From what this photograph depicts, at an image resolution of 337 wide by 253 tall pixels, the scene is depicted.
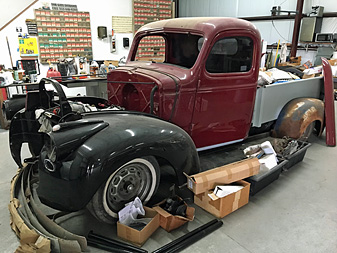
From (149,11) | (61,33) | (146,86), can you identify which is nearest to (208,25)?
(146,86)

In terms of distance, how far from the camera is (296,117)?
11.9 feet

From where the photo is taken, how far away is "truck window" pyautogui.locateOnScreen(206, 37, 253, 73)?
281 centimetres

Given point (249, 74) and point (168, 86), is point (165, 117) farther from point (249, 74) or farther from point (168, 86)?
point (249, 74)

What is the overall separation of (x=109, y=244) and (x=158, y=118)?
1141 mm

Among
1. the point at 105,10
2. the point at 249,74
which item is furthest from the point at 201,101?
the point at 105,10

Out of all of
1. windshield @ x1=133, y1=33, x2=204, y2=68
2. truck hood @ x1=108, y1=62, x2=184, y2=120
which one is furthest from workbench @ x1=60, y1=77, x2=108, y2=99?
windshield @ x1=133, y1=33, x2=204, y2=68

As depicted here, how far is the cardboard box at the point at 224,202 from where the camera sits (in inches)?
91.4

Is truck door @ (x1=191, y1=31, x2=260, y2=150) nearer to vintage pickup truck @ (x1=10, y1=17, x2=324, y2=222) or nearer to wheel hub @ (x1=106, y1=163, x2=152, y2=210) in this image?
vintage pickup truck @ (x1=10, y1=17, x2=324, y2=222)

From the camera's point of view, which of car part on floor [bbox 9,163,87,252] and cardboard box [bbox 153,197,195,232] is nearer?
car part on floor [bbox 9,163,87,252]

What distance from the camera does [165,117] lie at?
263cm

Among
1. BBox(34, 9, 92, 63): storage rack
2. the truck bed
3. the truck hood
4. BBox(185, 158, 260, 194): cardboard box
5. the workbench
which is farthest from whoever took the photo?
BBox(34, 9, 92, 63): storage rack

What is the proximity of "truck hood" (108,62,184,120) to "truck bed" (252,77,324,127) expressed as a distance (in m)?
1.20

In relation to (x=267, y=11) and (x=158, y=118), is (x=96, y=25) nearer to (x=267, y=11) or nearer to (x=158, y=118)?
(x=267, y=11)

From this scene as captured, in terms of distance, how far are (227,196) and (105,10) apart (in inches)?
289
